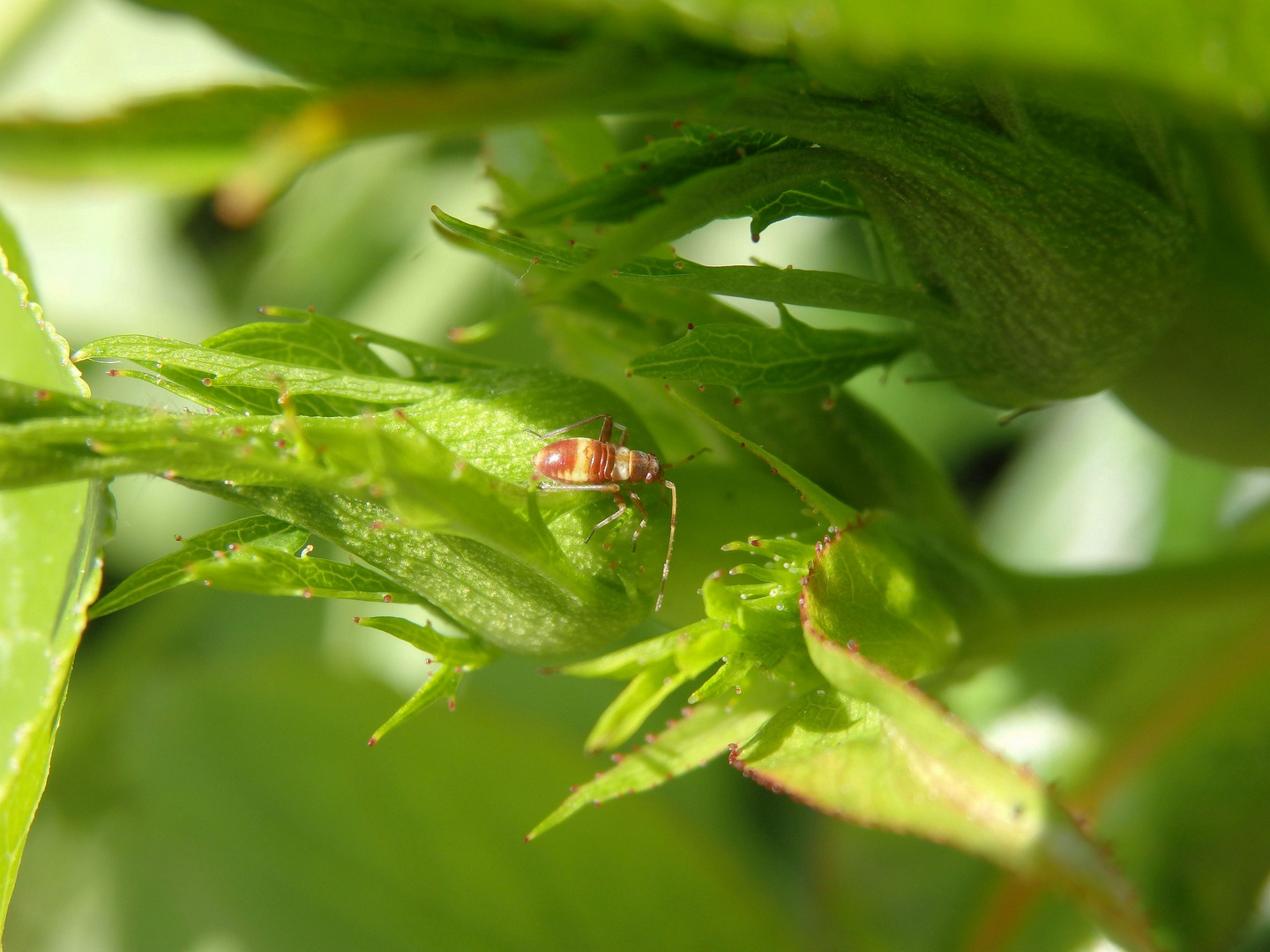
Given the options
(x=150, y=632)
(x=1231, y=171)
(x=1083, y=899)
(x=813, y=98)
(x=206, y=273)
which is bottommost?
(x=150, y=632)

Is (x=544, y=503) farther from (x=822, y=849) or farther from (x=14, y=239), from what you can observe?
(x=822, y=849)

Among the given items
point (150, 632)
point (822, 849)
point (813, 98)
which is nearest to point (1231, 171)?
point (813, 98)

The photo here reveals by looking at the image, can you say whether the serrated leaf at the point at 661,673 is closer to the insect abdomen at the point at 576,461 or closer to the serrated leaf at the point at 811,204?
the insect abdomen at the point at 576,461

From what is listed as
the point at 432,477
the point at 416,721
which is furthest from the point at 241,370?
the point at 416,721

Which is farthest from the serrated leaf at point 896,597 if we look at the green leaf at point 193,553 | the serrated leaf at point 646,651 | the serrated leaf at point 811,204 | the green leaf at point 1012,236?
the green leaf at point 193,553

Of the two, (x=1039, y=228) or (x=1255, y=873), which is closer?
(x=1039, y=228)
